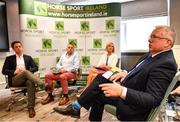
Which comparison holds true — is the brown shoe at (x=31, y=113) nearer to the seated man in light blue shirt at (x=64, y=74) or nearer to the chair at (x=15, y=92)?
the chair at (x=15, y=92)

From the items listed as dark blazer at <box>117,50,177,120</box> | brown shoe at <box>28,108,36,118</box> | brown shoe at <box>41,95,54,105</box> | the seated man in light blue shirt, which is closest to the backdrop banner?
the seated man in light blue shirt

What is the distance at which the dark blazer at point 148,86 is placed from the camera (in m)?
1.50

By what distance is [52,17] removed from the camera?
4.86m

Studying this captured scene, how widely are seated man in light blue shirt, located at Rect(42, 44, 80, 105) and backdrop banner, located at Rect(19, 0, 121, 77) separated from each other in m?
0.63

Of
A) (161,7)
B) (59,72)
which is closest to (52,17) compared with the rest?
(59,72)

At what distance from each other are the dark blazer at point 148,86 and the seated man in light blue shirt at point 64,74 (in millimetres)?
2240

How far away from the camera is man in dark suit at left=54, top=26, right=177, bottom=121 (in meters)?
1.50

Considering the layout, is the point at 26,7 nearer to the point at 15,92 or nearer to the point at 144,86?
the point at 15,92

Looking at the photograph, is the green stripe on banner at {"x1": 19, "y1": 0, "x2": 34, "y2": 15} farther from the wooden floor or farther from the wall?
the wooden floor

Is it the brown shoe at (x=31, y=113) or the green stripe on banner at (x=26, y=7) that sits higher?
the green stripe on banner at (x=26, y=7)

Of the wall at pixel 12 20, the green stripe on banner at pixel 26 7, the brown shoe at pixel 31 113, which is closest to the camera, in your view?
the brown shoe at pixel 31 113

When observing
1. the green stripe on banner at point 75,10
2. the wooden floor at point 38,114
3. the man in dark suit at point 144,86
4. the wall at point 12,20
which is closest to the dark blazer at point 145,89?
the man in dark suit at point 144,86

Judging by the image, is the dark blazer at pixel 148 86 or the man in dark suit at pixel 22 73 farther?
the man in dark suit at pixel 22 73

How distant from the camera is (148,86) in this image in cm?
154
